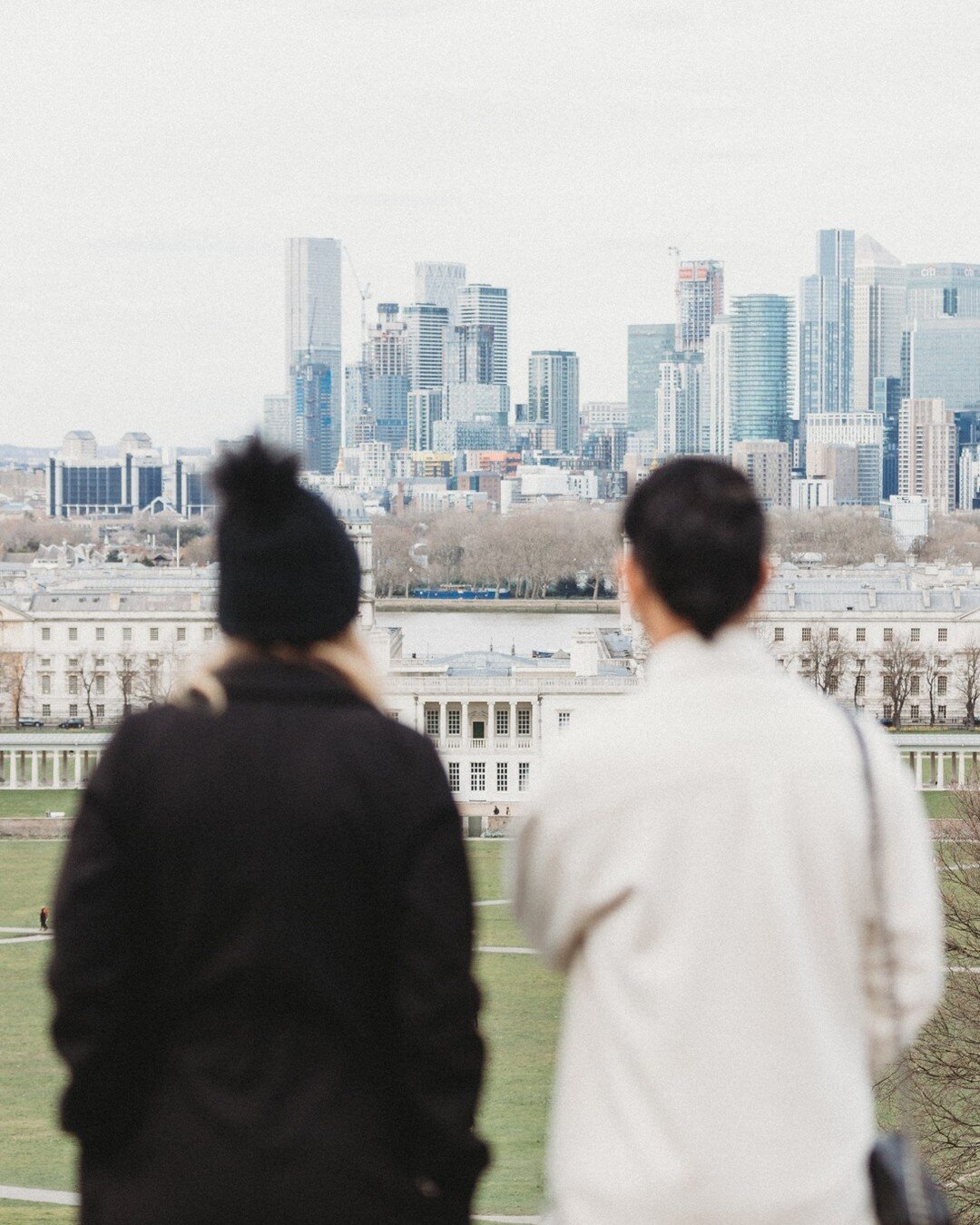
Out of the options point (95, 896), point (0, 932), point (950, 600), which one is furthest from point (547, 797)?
point (950, 600)

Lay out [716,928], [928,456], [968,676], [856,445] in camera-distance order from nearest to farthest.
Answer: [716,928] → [968,676] → [928,456] → [856,445]

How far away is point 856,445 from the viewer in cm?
17050

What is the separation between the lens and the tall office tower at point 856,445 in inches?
6407

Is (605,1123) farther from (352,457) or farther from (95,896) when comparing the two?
(352,457)

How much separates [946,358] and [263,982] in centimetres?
19525

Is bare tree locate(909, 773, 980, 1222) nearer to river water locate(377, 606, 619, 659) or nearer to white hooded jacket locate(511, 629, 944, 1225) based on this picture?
white hooded jacket locate(511, 629, 944, 1225)

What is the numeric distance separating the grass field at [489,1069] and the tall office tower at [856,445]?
134 metres

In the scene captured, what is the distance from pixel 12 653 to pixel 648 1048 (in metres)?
41.0

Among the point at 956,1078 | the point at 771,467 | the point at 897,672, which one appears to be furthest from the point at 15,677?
the point at 771,467

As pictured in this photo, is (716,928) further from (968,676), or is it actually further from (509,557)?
(509,557)

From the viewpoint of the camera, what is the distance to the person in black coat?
8.52 ft

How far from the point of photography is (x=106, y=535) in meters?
111

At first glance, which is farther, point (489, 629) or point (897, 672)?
point (489, 629)

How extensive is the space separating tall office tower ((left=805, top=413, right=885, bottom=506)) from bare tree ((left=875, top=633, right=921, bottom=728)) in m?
110
